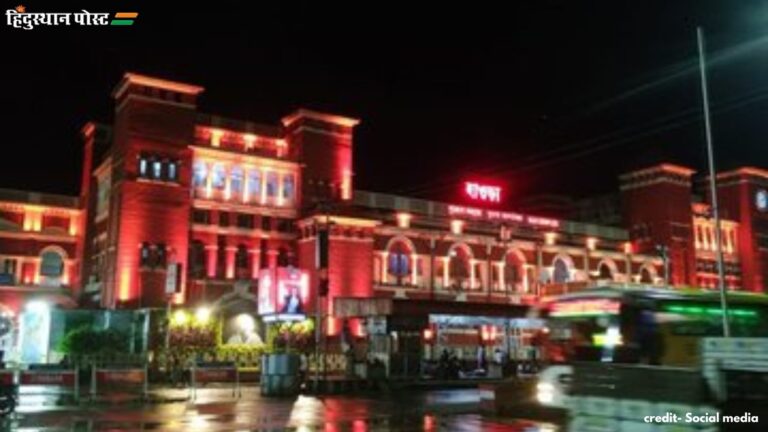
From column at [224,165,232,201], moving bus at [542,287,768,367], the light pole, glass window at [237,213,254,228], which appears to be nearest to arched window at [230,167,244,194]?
column at [224,165,232,201]

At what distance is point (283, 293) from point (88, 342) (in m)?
10.8

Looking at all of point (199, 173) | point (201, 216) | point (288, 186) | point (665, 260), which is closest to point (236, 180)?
point (199, 173)

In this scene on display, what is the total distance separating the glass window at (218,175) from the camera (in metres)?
57.6

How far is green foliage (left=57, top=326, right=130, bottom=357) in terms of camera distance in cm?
4319

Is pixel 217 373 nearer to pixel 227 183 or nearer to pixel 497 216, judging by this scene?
pixel 227 183

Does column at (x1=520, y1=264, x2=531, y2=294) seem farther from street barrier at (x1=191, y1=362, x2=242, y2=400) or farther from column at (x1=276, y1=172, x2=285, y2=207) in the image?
street barrier at (x1=191, y1=362, x2=242, y2=400)

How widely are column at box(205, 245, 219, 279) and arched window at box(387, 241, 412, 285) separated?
45.3 feet

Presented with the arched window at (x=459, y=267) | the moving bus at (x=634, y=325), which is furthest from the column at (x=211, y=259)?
the moving bus at (x=634, y=325)

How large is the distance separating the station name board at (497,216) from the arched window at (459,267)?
2959 mm

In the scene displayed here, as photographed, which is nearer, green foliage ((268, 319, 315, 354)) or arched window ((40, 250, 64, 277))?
green foliage ((268, 319, 315, 354))

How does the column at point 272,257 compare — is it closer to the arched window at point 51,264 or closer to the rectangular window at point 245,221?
the rectangular window at point 245,221

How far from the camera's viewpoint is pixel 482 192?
67.8 meters

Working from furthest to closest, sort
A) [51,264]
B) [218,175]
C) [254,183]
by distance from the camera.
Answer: [51,264] → [254,183] → [218,175]

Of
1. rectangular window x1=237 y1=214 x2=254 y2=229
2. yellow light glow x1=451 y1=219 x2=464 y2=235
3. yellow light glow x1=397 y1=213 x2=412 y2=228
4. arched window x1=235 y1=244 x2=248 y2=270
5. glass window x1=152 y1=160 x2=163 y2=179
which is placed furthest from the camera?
yellow light glow x1=451 y1=219 x2=464 y2=235
